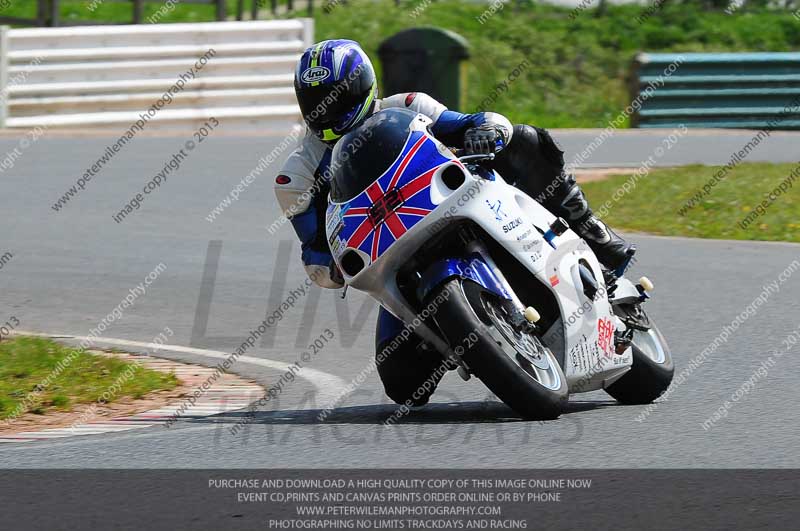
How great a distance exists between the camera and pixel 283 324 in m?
10.1

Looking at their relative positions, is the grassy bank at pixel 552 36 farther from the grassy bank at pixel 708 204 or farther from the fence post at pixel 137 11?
the grassy bank at pixel 708 204

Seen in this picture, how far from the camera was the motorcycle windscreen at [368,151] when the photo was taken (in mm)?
6328

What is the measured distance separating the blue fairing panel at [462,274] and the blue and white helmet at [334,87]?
790mm

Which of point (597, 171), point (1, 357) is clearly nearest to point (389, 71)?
point (597, 171)

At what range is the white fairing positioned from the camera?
627 cm

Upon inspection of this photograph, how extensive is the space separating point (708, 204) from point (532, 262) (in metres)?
8.54

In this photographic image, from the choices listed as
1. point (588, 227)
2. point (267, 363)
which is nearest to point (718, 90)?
point (267, 363)

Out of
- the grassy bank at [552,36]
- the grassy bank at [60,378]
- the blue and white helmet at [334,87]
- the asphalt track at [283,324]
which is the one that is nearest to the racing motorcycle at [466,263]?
the blue and white helmet at [334,87]

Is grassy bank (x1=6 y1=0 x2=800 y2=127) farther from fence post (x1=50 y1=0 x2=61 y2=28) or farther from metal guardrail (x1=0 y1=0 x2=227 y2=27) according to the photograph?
fence post (x1=50 y1=0 x2=61 y2=28)

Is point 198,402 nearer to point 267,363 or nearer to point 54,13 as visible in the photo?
point 267,363

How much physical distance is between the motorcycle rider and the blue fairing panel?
505 millimetres

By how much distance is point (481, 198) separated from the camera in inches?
250
